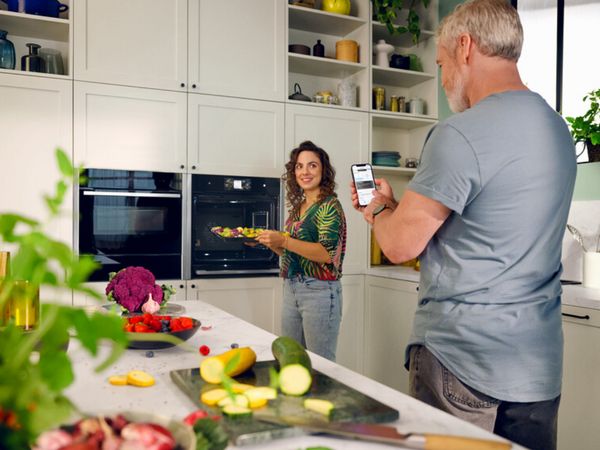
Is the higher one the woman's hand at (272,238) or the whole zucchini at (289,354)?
the woman's hand at (272,238)

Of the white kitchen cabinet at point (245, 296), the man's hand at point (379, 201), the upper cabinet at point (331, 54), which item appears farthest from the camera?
the upper cabinet at point (331, 54)

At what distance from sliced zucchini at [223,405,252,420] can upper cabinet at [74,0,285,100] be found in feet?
8.49

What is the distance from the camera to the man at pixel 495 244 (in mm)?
1206

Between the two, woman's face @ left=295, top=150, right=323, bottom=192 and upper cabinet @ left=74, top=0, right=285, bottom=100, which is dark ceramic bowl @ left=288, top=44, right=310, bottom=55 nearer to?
upper cabinet @ left=74, top=0, right=285, bottom=100

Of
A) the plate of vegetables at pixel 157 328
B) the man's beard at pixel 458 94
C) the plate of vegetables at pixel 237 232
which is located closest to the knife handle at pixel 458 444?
the plate of vegetables at pixel 157 328

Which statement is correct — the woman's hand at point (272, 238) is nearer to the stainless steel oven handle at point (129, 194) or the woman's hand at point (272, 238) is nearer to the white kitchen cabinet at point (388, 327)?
the stainless steel oven handle at point (129, 194)

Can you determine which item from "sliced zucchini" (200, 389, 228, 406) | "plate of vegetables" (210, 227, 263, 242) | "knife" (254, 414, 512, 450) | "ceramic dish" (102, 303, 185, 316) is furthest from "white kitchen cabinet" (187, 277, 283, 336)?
"knife" (254, 414, 512, 450)

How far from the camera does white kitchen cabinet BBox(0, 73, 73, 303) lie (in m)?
2.86

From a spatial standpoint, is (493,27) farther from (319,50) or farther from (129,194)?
(319,50)

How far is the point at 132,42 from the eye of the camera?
3.08 metres

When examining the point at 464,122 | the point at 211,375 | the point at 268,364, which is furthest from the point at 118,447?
the point at 464,122

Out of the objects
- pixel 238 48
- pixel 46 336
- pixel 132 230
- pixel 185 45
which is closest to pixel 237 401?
pixel 46 336

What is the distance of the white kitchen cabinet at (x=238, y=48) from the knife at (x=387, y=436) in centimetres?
271

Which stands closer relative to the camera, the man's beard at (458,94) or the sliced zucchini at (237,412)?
the sliced zucchini at (237,412)
